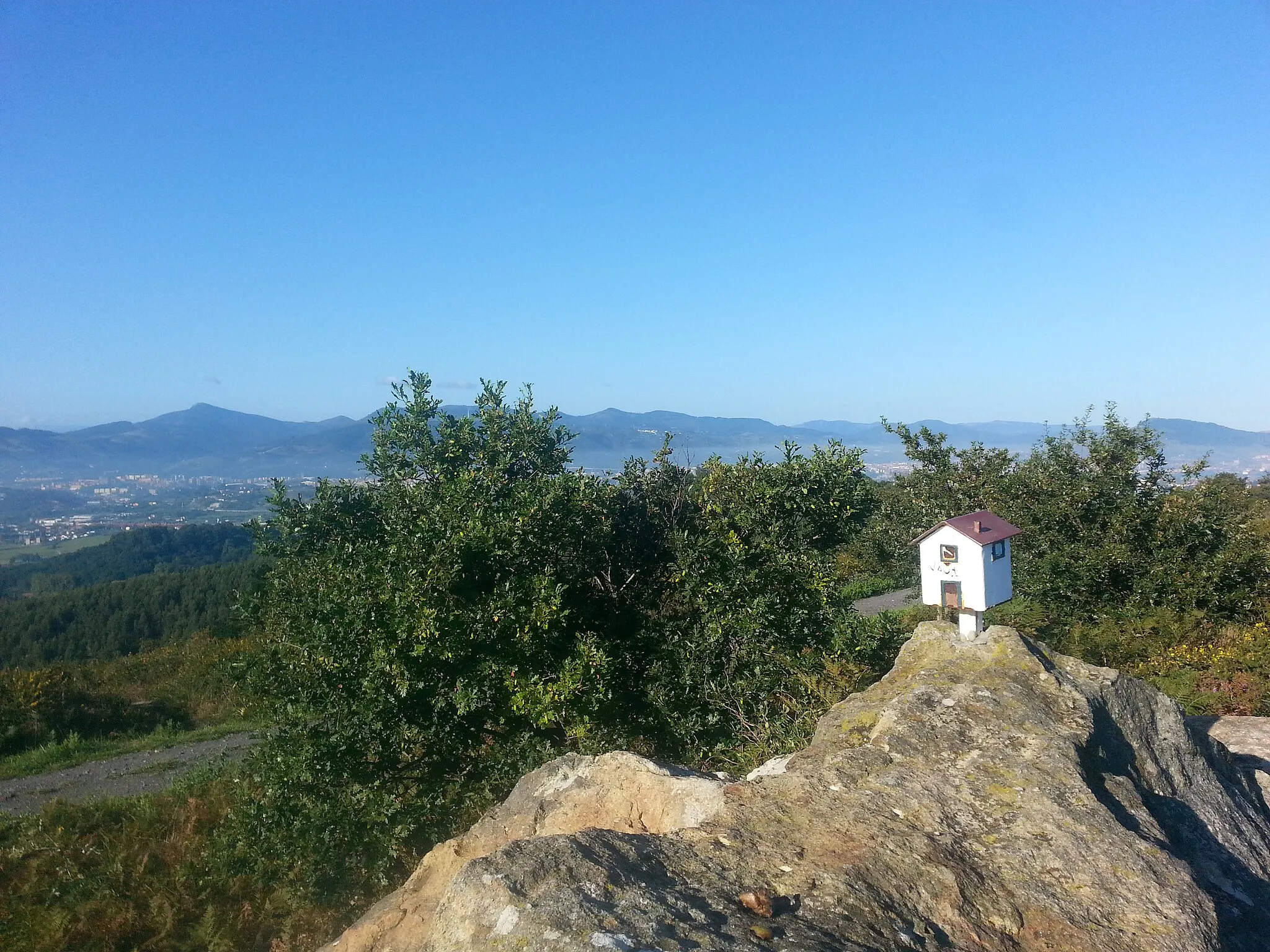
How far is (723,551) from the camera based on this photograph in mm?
10438

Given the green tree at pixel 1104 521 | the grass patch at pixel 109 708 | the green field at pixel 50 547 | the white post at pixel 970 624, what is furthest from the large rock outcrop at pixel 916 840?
the green field at pixel 50 547

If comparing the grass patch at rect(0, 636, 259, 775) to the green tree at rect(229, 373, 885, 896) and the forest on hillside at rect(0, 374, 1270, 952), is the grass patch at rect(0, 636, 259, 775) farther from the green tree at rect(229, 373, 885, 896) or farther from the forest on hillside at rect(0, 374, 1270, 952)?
the green tree at rect(229, 373, 885, 896)

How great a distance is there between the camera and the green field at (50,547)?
311 ft

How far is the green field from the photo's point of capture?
311 ft

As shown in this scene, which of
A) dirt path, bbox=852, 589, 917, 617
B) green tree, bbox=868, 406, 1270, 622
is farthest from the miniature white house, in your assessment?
dirt path, bbox=852, 589, 917, 617

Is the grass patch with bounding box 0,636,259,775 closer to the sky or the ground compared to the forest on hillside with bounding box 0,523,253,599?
closer to the sky

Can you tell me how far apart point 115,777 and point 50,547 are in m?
110

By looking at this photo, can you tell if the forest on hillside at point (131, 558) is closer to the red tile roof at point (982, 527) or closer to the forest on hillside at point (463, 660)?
the forest on hillside at point (463, 660)

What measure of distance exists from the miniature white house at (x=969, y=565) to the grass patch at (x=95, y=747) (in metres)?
15.8

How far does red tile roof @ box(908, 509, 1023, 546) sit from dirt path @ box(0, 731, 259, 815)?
13.2 metres

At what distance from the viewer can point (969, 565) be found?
8.10m

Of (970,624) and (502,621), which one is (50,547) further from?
(970,624)

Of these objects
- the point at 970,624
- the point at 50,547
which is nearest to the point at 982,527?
the point at 970,624

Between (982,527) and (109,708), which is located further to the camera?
(109,708)
